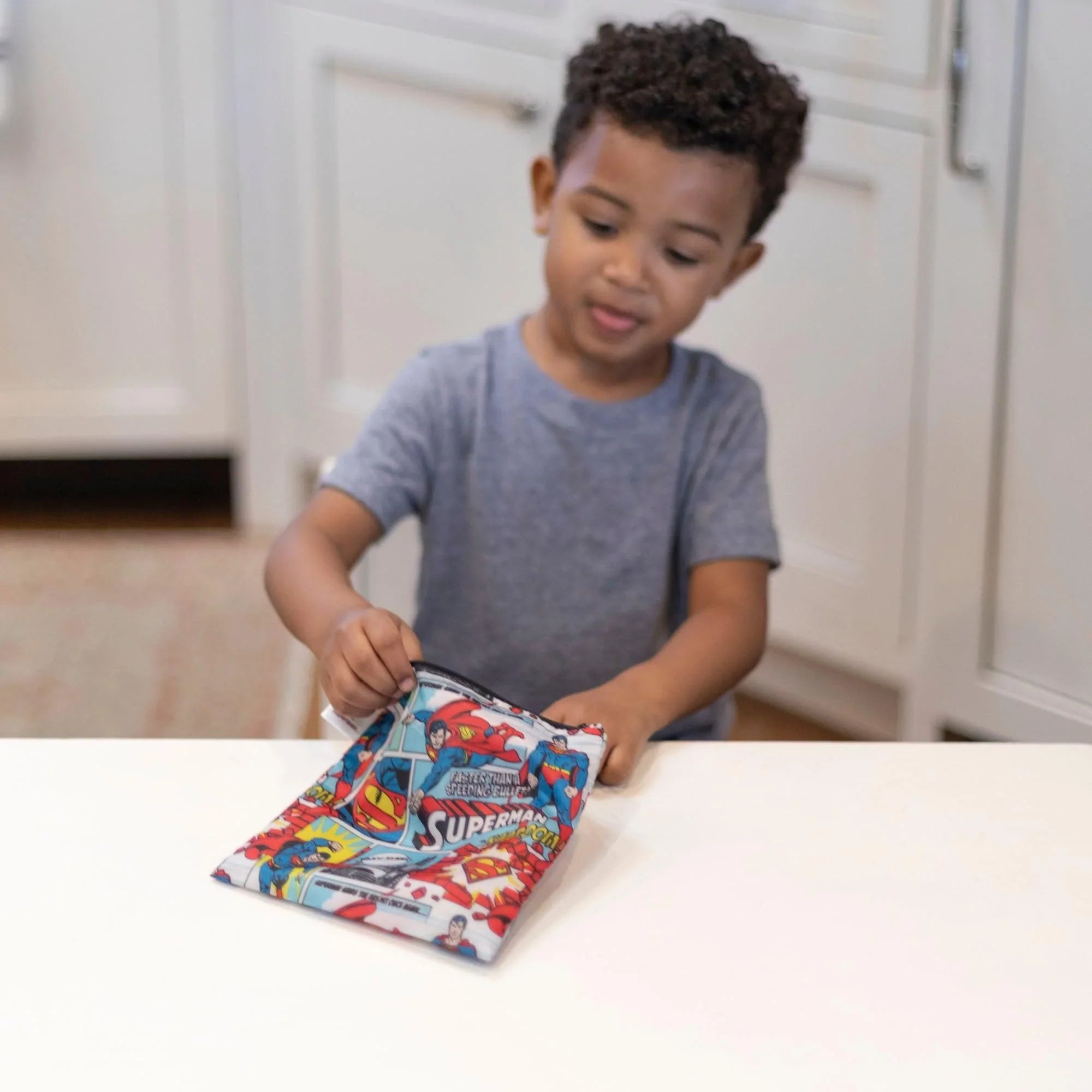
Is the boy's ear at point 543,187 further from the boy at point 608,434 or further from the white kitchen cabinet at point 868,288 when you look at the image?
the white kitchen cabinet at point 868,288

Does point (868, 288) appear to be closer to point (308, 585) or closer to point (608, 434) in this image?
point (608, 434)

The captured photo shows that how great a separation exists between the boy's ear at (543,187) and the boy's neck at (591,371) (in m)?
0.06

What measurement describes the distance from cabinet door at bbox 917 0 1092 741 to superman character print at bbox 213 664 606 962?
1000mm

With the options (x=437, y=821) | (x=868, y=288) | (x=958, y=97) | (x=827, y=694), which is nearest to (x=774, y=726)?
(x=827, y=694)

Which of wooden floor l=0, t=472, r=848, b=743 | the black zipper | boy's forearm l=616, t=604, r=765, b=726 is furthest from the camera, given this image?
wooden floor l=0, t=472, r=848, b=743

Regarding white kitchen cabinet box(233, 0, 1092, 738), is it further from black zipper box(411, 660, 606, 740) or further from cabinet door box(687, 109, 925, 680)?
black zipper box(411, 660, 606, 740)

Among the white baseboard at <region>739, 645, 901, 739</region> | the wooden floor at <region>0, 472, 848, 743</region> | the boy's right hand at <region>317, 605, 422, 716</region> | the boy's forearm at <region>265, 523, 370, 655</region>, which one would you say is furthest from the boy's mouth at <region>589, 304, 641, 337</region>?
the wooden floor at <region>0, 472, 848, 743</region>

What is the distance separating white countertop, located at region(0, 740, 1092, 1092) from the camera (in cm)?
40

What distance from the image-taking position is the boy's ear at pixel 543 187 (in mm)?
1045

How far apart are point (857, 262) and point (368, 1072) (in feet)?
4.42

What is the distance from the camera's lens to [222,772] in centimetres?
58

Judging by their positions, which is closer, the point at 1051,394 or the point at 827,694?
the point at 1051,394

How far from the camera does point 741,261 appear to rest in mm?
1041

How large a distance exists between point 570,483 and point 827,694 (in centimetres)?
94
